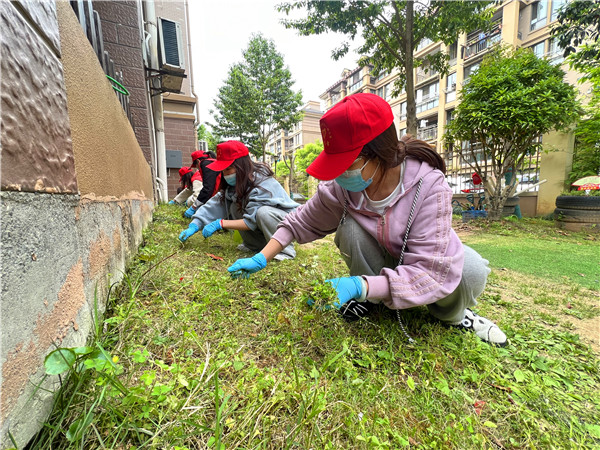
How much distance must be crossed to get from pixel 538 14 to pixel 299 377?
22.8m

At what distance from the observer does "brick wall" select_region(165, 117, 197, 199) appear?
395 inches

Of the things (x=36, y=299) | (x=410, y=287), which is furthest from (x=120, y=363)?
(x=410, y=287)

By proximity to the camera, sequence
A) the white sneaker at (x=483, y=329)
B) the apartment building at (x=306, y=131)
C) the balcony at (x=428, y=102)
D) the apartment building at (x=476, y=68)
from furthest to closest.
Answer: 1. the apartment building at (x=306, y=131)
2. the balcony at (x=428, y=102)
3. the apartment building at (x=476, y=68)
4. the white sneaker at (x=483, y=329)

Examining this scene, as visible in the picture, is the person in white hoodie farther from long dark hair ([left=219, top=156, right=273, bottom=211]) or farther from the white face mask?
the white face mask

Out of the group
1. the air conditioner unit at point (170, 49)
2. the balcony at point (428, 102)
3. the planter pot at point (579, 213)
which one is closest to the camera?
the air conditioner unit at point (170, 49)

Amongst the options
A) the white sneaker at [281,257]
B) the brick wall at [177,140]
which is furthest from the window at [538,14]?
the white sneaker at [281,257]

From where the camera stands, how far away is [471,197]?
27.3 ft

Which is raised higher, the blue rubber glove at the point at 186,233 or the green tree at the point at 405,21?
the green tree at the point at 405,21

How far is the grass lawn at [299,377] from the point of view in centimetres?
74

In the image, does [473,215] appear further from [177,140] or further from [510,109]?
[177,140]

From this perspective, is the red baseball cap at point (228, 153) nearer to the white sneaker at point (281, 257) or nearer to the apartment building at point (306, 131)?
the white sneaker at point (281, 257)

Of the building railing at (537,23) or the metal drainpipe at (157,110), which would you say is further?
the building railing at (537,23)

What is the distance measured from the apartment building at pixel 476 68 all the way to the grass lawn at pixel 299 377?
6.27m

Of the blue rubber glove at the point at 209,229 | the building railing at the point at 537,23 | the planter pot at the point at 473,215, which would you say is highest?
the building railing at the point at 537,23
